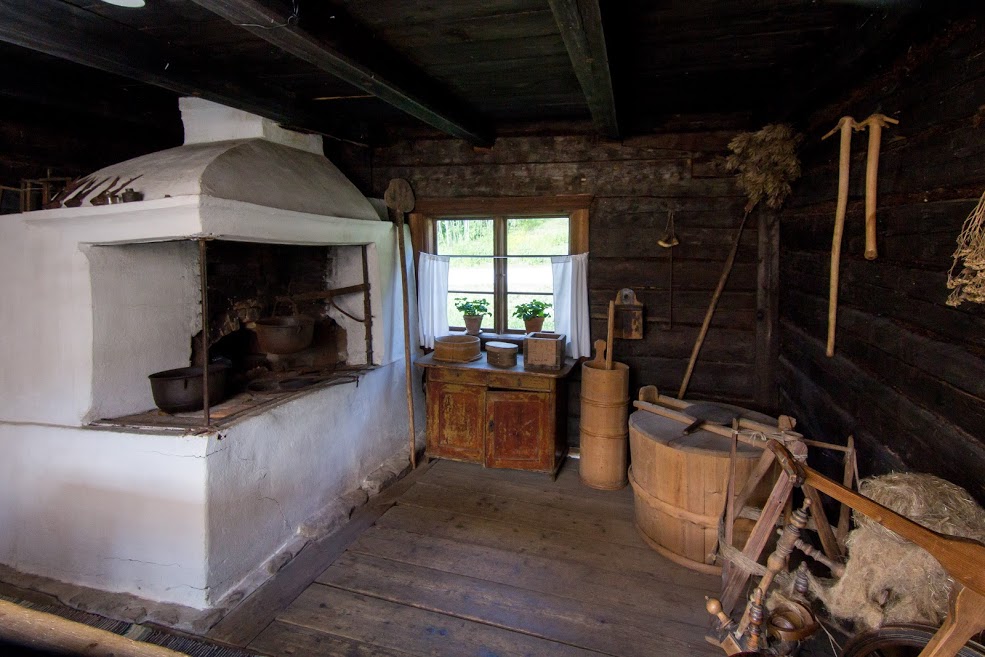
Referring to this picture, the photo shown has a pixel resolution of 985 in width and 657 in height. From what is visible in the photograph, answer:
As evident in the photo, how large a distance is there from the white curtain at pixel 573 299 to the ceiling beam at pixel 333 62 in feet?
4.26

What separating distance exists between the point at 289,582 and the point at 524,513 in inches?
61.3

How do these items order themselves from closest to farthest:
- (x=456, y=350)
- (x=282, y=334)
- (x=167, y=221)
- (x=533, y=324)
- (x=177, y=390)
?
(x=167, y=221), (x=177, y=390), (x=282, y=334), (x=456, y=350), (x=533, y=324)

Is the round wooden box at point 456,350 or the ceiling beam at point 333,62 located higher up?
the ceiling beam at point 333,62

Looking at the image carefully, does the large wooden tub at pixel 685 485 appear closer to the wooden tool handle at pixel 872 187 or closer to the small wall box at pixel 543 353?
the small wall box at pixel 543 353

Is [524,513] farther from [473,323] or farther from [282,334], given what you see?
[282,334]

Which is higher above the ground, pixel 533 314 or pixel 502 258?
pixel 502 258

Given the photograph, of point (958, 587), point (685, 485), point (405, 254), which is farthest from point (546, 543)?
point (405, 254)

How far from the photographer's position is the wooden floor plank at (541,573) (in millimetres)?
2842

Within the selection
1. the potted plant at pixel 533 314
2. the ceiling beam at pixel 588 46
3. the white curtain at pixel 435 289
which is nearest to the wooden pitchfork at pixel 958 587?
the ceiling beam at pixel 588 46

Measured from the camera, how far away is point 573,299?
4.53m

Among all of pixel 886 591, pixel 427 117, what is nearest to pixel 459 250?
pixel 427 117

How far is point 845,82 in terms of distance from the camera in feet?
9.18

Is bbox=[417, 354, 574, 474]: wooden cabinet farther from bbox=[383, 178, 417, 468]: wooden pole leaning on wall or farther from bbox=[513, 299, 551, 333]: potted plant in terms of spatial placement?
bbox=[513, 299, 551, 333]: potted plant

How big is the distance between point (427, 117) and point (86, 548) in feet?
10.6
